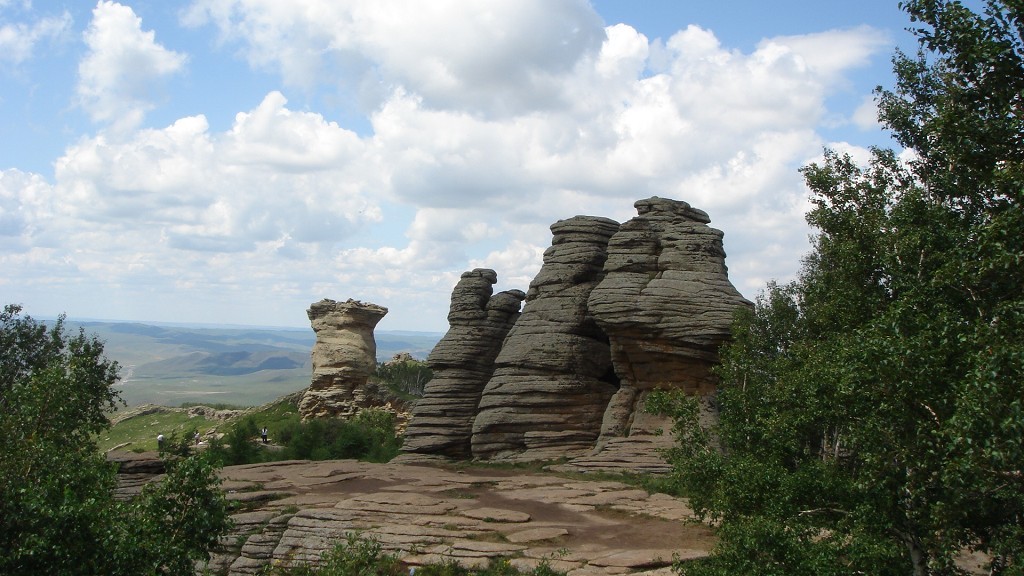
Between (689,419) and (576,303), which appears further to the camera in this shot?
(576,303)

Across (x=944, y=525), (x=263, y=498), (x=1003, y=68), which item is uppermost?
(x=1003, y=68)

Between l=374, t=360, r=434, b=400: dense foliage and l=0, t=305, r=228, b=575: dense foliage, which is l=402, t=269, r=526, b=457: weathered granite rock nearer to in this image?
l=0, t=305, r=228, b=575: dense foliage

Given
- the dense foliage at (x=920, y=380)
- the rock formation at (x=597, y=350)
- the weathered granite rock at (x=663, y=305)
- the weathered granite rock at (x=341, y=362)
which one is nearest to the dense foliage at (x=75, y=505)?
the dense foliage at (x=920, y=380)

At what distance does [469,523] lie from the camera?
28.5 m

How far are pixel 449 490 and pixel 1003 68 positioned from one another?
28.2 m

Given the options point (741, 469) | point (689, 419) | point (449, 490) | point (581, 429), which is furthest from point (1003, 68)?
point (581, 429)

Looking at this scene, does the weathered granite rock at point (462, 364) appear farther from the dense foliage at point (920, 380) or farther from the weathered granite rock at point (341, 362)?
the dense foliage at point (920, 380)

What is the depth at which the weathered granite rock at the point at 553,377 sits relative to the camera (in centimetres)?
4562

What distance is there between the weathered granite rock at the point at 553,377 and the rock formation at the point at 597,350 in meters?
0.07

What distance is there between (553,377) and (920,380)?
33693 mm

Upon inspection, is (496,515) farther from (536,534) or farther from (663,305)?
(663,305)

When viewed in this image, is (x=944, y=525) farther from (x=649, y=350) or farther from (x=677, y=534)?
(x=649, y=350)

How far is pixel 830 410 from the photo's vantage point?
58.5ft

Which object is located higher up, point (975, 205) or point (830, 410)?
point (975, 205)
